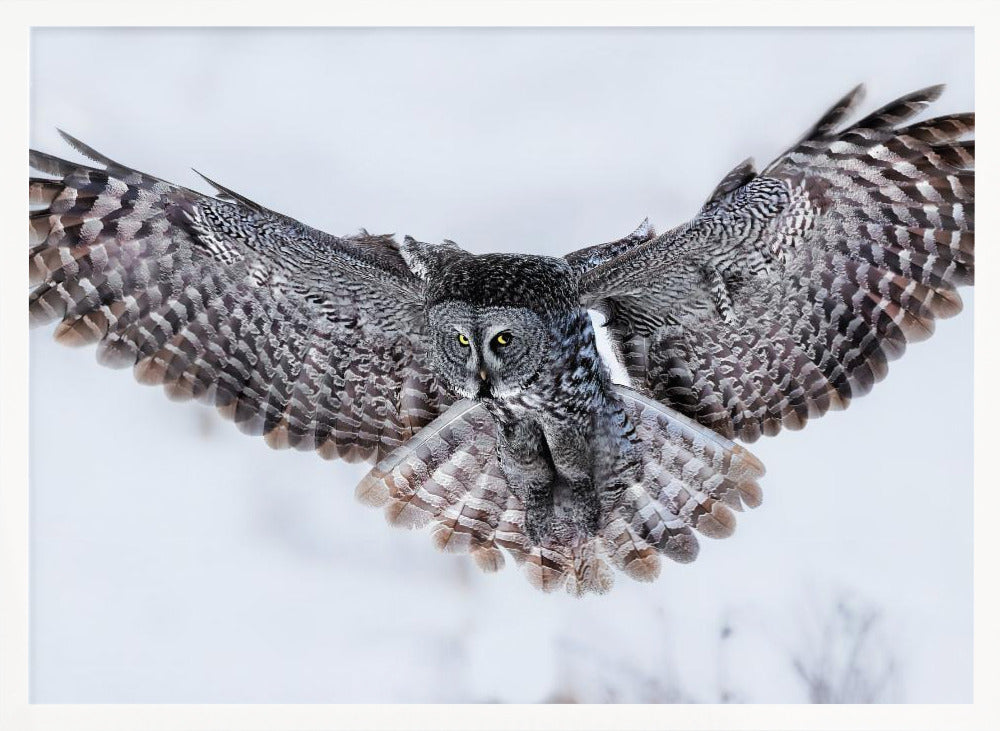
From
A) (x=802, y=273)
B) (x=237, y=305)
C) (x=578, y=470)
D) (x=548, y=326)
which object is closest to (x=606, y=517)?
(x=578, y=470)

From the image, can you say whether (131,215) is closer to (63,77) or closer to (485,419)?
(63,77)

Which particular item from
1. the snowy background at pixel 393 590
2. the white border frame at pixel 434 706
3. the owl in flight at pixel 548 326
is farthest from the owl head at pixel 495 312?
the white border frame at pixel 434 706

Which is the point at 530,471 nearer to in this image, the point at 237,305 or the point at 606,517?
the point at 606,517

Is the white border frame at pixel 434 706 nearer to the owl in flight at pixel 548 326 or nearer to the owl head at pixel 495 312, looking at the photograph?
the owl in flight at pixel 548 326

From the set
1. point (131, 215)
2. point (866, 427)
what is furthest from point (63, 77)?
point (866, 427)

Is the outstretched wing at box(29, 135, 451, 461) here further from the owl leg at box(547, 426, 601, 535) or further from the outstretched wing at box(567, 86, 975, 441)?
the outstretched wing at box(567, 86, 975, 441)

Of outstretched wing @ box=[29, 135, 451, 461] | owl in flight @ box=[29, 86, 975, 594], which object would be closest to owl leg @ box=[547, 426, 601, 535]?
owl in flight @ box=[29, 86, 975, 594]
